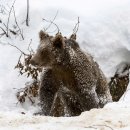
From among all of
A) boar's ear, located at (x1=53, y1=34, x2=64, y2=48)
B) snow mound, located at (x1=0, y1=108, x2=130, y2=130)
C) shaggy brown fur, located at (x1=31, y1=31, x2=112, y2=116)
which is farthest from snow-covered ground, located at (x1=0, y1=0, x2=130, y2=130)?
snow mound, located at (x1=0, y1=108, x2=130, y2=130)

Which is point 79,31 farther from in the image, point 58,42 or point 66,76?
point 58,42

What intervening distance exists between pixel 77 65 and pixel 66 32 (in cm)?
335

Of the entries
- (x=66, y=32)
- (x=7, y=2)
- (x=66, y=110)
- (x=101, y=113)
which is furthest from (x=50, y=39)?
(x=7, y=2)

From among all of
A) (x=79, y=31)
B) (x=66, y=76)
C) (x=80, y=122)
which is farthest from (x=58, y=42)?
(x=79, y=31)

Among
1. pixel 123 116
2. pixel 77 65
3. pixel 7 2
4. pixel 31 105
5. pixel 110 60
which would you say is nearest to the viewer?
pixel 123 116

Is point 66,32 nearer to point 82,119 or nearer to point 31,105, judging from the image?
point 31,105

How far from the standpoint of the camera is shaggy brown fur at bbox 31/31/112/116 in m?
6.54

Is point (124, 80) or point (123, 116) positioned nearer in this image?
point (123, 116)

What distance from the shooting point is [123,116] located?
409cm

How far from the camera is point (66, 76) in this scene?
6.67 m

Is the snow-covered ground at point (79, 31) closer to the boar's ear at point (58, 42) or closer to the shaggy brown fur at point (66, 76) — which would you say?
the shaggy brown fur at point (66, 76)

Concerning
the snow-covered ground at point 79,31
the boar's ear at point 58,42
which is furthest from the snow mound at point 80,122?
the snow-covered ground at point 79,31

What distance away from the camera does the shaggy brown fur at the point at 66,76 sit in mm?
6535

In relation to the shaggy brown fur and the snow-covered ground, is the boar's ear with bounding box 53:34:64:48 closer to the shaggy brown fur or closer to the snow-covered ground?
the shaggy brown fur
